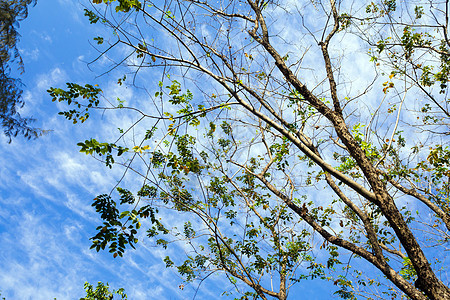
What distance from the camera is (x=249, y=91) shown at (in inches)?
171

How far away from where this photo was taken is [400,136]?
753 centimetres

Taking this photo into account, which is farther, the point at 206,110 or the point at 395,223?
the point at 206,110

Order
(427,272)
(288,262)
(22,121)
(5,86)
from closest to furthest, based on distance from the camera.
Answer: (427,272), (288,262), (5,86), (22,121)

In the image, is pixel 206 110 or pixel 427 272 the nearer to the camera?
pixel 427 272

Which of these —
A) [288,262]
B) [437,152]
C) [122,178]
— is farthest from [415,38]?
[122,178]

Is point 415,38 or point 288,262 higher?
point 415,38

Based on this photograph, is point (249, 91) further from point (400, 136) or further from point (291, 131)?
point (400, 136)

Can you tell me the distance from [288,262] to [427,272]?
367 cm

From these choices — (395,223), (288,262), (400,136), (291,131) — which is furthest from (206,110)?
(400,136)

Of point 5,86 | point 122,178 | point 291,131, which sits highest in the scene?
point 5,86

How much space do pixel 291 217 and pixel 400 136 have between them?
333 centimetres

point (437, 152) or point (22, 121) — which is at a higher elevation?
point (437, 152)

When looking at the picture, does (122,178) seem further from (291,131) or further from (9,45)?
(9,45)

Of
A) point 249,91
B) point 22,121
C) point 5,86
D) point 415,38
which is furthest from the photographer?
point 22,121
